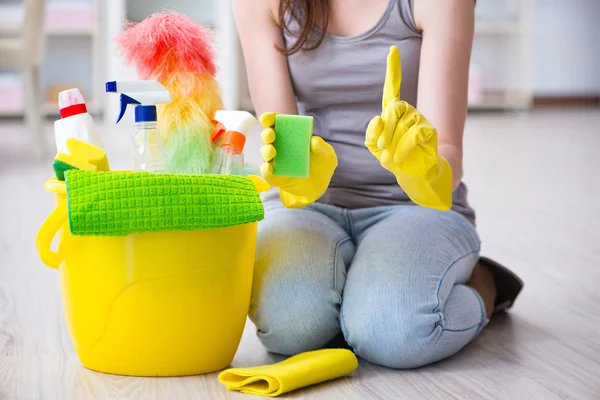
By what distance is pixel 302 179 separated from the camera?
3.17 feet

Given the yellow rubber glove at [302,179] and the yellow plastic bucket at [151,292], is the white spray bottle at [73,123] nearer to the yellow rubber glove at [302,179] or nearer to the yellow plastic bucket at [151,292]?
the yellow plastic bucket at [151,292]

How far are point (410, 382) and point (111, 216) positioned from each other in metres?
0.37

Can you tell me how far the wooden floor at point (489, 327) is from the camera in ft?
3.03

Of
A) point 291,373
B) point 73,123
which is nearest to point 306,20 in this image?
point 73,123

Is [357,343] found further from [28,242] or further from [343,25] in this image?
[28,242]

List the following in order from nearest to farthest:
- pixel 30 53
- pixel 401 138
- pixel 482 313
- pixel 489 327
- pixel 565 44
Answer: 1. pixel 401 138
2. pixel 482 313
3. pixel 489 327
4. pixel 30 53
5. pixel 565 44

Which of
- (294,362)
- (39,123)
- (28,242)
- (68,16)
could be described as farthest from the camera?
(68,16)

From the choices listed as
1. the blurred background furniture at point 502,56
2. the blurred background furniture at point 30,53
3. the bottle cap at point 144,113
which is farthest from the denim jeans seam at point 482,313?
the blurred background furniture at point 502,56

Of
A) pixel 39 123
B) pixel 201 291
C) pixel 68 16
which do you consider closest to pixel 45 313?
pixel 201 291

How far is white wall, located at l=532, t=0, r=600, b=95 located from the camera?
5.18 meters

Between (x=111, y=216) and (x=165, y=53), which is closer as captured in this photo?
(x=111, y=216)

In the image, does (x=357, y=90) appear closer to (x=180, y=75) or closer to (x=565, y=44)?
(x=180, y=75)

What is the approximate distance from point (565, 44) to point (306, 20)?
448 cm

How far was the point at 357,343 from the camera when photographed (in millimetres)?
996
